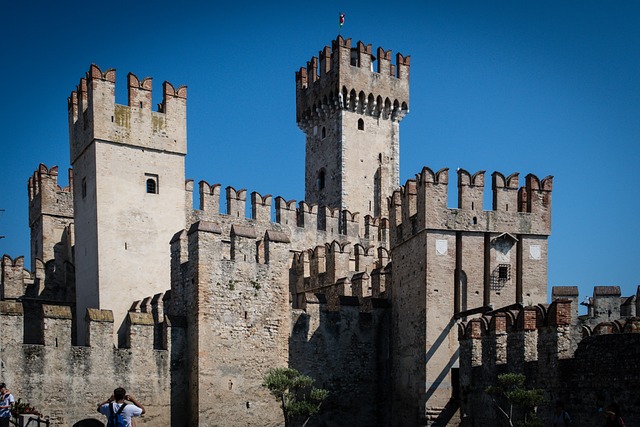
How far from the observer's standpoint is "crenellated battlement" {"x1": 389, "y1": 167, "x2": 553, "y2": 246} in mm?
31469

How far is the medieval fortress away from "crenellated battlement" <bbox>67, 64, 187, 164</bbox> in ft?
0.20

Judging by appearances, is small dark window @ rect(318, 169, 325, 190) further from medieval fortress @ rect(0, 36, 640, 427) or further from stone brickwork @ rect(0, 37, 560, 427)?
medieval fortress @ rect(0, 36, 640, 427)

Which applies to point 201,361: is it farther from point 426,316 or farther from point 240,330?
point 426,316

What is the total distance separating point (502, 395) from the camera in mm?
26266

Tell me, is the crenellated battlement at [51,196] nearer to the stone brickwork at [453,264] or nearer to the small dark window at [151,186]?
the small dark window at [151,186]

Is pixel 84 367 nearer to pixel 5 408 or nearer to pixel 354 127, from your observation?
pixel 5 408

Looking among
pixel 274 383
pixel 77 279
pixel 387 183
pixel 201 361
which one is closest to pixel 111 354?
pixel 201 361

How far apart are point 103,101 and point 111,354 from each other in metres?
10.5

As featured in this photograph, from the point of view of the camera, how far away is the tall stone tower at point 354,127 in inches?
2093

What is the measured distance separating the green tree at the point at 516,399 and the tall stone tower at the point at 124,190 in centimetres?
1375

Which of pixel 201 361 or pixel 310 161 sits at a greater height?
pixel 310 161

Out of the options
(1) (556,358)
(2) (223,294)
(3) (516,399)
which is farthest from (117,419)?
(2) (223,294)

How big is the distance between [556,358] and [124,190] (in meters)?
17.5

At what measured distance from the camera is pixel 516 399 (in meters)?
23.4
